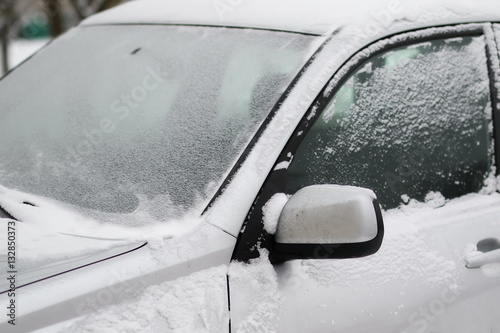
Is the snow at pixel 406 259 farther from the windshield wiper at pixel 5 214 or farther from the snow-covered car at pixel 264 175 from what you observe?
the windshield wiper at pixel 5 214

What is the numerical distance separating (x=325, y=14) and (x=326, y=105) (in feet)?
1.12

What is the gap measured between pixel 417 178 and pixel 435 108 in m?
0.23

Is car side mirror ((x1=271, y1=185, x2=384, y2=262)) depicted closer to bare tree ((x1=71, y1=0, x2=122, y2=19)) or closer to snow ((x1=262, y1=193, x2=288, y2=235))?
snow ((x1=262, y1=193, x2=288, y2=235))

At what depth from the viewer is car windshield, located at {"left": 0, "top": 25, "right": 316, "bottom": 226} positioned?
1.80 metres

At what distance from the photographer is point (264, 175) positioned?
1.74m

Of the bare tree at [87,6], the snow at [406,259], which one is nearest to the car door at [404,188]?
the snow at [406,259]

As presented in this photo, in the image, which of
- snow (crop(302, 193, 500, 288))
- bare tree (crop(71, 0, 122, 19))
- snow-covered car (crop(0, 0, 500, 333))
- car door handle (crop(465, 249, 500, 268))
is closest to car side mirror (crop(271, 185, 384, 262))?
snow-covered car (crop(0, 0, 500, 333))

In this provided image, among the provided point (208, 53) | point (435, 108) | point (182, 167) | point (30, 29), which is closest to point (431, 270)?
point (435, 108)

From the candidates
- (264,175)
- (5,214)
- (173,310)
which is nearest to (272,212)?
(264,175)

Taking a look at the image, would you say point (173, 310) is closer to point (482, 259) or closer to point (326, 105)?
point (326, 105)

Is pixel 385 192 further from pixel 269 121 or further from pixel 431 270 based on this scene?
pixel 269 121

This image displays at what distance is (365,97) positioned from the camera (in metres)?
1.98

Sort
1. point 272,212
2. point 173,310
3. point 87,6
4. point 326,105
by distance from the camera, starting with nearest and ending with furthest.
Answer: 1. point 173,310
2. point 272,212
3. point 326,105
4. point 87,6

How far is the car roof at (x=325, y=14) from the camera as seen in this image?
2.02 meters
